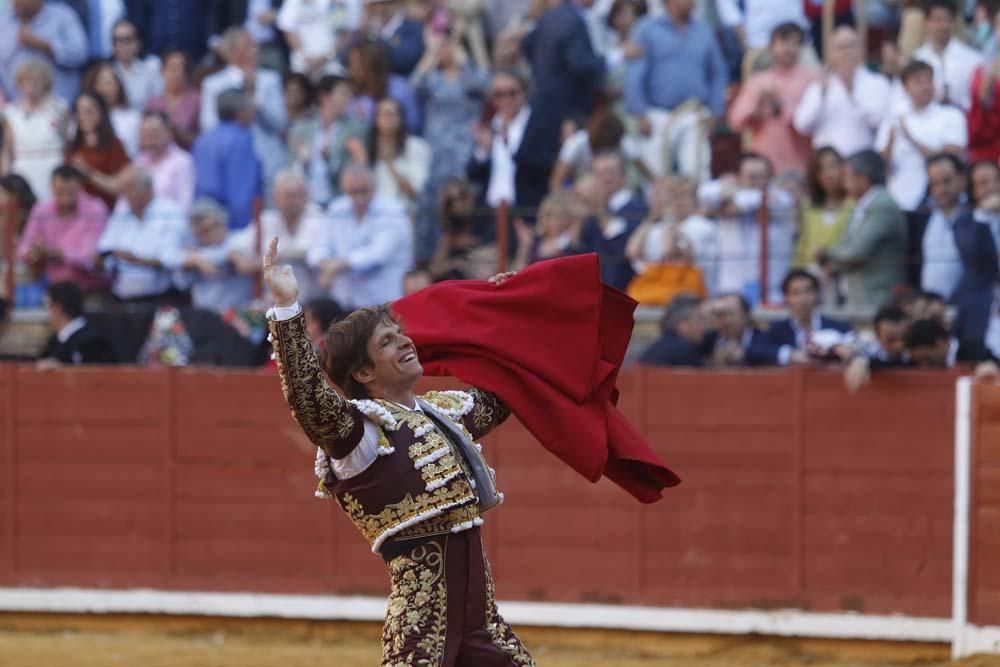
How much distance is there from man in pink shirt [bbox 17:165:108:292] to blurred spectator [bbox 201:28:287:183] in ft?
2.52

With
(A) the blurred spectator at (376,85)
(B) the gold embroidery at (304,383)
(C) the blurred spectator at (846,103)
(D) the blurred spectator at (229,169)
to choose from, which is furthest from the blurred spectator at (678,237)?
(B) the gold embroidery at (304,383)

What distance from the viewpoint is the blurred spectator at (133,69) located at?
374 inches

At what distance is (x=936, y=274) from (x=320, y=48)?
372 cm

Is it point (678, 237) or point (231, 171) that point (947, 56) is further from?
point (231, 171)

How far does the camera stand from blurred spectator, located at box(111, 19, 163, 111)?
9508 millimetres

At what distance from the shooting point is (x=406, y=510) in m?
3.80

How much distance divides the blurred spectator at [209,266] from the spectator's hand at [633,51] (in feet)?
6.82

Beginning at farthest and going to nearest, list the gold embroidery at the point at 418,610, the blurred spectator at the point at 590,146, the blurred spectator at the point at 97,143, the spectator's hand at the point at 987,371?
1. the blurred spectator at the point at 97,143
2. the blurred spectator at the point at 590,146
3. the spectator's hand at the point at 987,371
4. the gold embroidery at the point at 418,610

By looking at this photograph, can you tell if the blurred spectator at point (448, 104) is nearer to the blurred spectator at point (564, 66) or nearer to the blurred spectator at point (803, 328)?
the blurred spectator at point (564, 66)

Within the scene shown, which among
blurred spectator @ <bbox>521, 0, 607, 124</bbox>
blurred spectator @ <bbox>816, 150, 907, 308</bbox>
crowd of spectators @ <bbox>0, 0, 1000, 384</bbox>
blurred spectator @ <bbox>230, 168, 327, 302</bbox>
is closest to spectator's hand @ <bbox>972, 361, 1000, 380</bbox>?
crowd of spectators @ <bbox>0, 0, 1000, 384</bbox>

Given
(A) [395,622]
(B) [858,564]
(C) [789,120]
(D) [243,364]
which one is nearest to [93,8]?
(D) [243,364]

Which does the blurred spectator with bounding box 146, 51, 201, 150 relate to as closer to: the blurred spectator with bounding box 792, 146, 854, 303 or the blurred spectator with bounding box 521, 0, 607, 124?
the blurred spectator with bounding box 521, 0, 607, 124

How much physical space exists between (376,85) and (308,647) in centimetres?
284

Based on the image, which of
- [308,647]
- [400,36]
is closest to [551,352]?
[308,647]
